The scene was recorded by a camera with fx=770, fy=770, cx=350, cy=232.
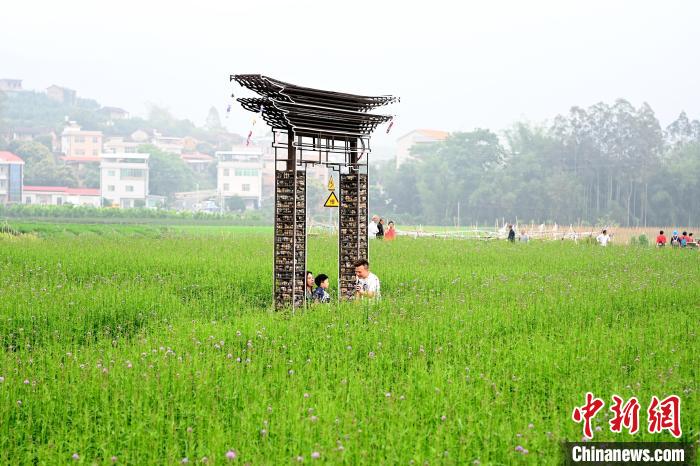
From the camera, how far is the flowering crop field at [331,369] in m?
5.66

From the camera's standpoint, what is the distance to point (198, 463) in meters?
5.25

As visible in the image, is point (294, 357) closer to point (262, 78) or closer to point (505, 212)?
point (262, 78)

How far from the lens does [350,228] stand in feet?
43.1

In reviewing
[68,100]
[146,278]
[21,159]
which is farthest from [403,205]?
[68,100]

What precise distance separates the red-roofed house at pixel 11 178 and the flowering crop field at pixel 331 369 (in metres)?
67.5

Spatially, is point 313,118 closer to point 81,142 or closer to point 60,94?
point 81,142

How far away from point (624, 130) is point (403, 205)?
20681mm

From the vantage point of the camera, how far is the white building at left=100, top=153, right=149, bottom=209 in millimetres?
81750

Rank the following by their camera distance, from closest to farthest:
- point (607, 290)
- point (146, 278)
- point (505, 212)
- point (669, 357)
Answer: point (669, 357) < point (607, 290) < point (146, 278) < point (505, 212)

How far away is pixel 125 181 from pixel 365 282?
75.3 m

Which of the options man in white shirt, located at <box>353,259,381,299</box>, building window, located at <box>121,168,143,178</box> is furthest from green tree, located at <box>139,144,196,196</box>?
man in white shirt, located at <box>353,259,381,299</box>
